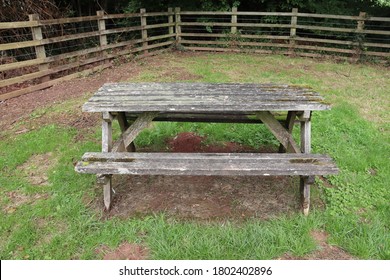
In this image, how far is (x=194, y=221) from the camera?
119 inches

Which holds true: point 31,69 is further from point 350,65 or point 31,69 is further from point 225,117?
point 350,65

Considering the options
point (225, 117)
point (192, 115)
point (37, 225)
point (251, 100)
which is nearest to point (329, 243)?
point (251, 100)

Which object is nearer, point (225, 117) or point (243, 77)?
point (225, 117)

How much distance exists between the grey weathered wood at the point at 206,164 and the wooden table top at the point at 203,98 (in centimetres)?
42

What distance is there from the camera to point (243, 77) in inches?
314

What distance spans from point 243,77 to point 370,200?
16.9ft

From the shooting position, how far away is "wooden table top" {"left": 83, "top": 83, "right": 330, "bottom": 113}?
9.77ft

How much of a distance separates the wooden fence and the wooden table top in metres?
4.30

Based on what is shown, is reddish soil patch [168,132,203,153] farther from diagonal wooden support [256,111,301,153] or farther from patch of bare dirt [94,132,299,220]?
diagonal wooden support [256,111,301,153]

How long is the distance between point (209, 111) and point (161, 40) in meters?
9.46

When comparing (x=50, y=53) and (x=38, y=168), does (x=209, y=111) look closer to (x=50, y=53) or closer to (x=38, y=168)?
(x=38, y=168)

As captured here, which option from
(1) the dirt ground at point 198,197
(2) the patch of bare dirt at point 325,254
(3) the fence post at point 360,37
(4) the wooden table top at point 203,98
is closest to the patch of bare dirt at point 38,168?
(1) the dirt ground at point 198,197

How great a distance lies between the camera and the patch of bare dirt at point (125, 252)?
104 inches

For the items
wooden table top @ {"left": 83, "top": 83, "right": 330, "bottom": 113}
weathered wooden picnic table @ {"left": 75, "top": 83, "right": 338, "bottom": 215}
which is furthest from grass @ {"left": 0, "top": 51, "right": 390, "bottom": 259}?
wooden table top @ {"left": 83, "top": 83, "right": 330, "bottom": 113}
